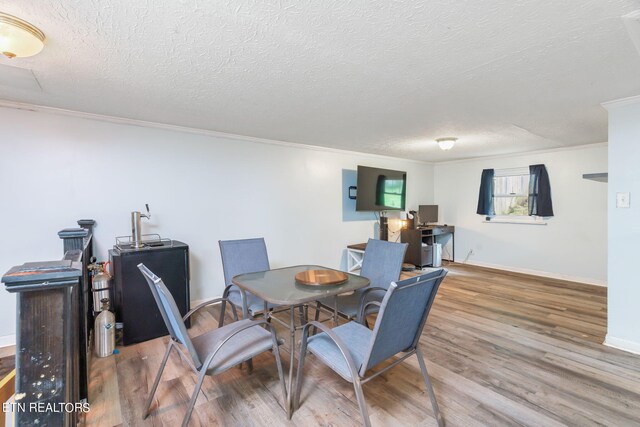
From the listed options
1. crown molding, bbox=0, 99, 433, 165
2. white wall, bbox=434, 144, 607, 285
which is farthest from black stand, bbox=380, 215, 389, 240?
white wall, bbox=434, 144, 607, 285

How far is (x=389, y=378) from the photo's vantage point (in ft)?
7.16

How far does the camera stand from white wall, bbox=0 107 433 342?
2.71 metres

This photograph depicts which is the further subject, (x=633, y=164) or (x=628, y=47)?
(x=633, y=164)

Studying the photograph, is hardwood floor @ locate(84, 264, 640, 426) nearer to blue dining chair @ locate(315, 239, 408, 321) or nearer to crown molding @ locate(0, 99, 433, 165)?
blue dining chair @ locate(315, 239, 408, 321)

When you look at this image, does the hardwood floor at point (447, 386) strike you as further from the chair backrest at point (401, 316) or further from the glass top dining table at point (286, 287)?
→ the glass top dining table at point (286, 287)

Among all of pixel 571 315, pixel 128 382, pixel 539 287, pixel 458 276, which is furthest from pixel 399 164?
pixel 128 382

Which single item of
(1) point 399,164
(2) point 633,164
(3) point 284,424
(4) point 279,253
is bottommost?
(3) point 284,424

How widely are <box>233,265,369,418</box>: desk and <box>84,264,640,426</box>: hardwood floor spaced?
301mm

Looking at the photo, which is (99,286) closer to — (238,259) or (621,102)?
(238,259)

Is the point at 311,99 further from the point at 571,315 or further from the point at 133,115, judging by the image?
the point at 571,315

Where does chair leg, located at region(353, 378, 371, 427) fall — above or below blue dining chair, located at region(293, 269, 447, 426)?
below

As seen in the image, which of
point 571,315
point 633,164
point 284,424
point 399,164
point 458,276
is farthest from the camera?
point 399,164

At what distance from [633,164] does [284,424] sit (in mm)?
3427

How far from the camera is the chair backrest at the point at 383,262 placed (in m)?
2.64
